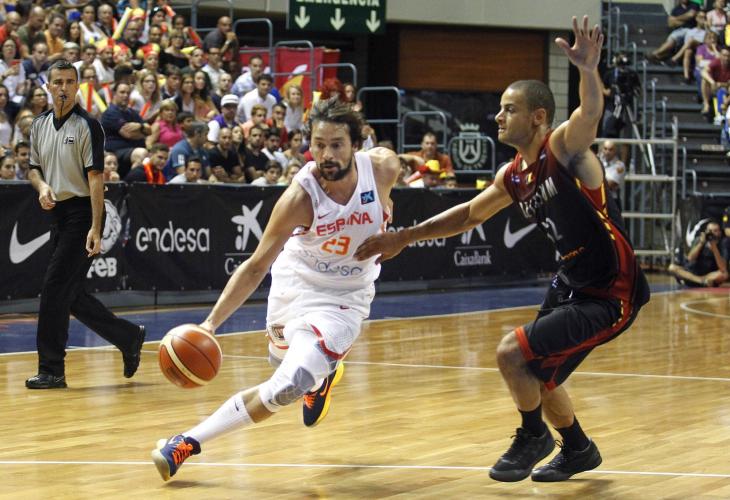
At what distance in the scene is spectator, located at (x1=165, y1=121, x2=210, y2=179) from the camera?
16.2m

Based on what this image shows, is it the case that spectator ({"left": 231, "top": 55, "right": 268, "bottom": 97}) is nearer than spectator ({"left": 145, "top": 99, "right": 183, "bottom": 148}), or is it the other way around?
spectator ({"left": 145, "top": 99, "right": 183, "bottom": 148})

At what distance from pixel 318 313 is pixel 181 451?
3.09 ft

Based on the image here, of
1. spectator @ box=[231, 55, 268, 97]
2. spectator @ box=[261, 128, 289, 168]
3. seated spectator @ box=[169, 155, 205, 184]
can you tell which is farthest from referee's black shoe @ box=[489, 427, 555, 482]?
spectator @ box=[231, 55, 268, 97]

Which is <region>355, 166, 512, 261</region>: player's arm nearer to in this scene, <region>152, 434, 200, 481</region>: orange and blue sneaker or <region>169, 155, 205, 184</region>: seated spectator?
<region>152, 434, 200, 481</region>: orange and blue sneaker

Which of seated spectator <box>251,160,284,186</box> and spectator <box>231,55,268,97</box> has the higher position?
spectator <box>231,55,268,97</box>

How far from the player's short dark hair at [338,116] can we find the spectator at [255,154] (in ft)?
36.2

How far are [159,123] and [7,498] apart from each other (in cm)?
1106

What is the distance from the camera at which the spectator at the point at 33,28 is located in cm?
1728

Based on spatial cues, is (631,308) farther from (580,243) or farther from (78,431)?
(78,431)

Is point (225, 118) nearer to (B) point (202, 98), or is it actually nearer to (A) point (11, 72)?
(B) point (202, 98)

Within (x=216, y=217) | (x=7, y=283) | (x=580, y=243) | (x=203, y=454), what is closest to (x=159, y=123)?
→ (x=216, y=217)

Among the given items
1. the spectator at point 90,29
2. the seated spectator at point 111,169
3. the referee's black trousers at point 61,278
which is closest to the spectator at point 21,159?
the seated spectator at point 111,169

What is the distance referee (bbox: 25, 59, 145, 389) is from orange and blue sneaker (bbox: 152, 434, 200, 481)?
347 centimetres

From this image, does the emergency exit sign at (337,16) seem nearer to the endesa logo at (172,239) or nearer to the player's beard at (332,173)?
the endesa logo at (172,239)
